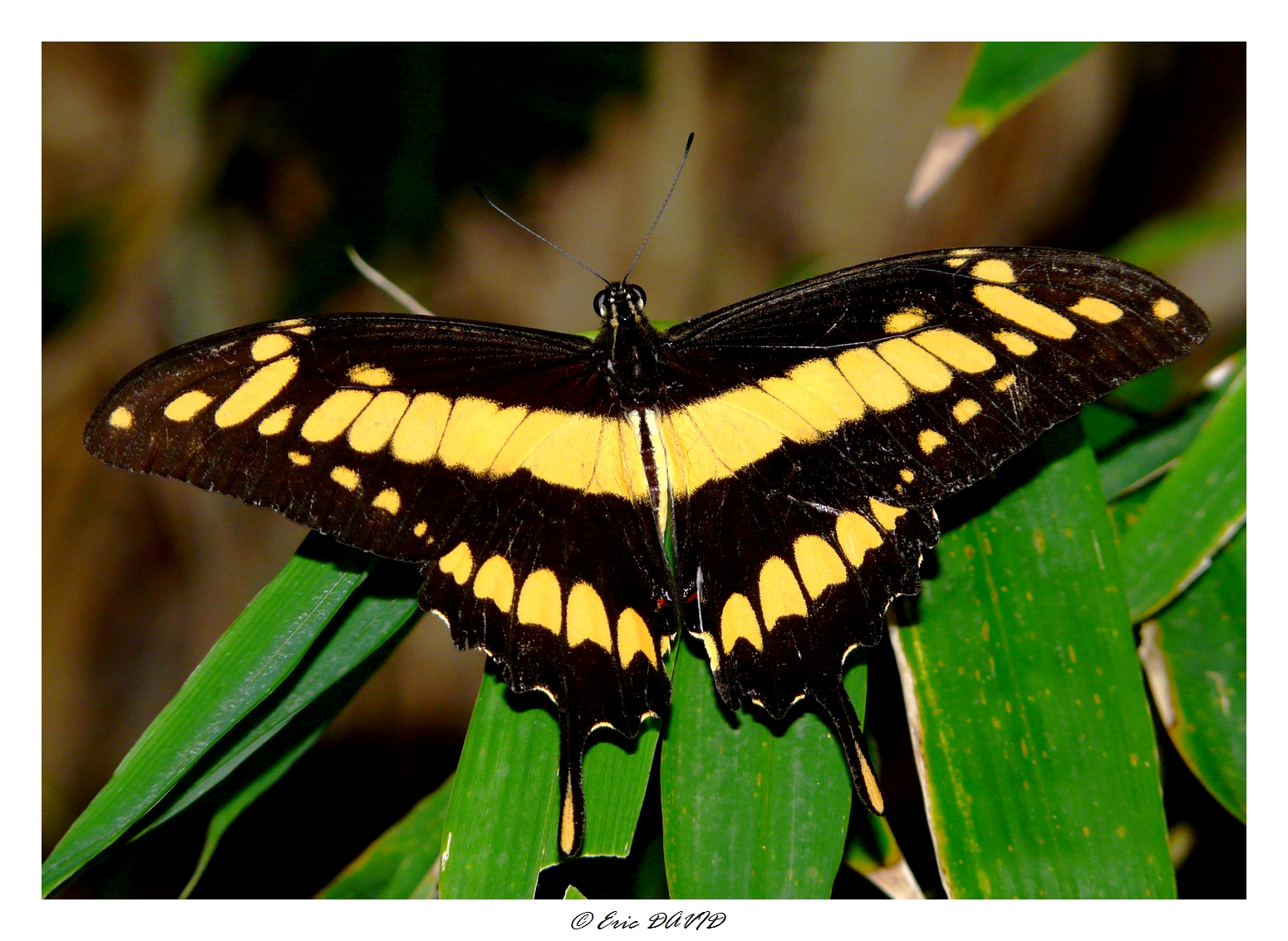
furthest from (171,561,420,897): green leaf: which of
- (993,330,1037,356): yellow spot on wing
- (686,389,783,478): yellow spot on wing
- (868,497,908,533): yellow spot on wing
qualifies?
(993,330,1037,356): yellow spot on wing

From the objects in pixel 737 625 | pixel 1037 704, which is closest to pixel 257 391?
pixel 737 625

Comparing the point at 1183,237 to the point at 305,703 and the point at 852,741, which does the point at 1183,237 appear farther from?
the point at 305,703

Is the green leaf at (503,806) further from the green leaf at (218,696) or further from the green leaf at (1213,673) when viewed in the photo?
the green leaf at (1213,673)

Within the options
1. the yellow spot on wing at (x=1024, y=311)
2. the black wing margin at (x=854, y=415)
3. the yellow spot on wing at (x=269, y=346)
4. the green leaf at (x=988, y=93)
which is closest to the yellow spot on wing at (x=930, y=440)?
the black wing margin at (x=854, y=415)

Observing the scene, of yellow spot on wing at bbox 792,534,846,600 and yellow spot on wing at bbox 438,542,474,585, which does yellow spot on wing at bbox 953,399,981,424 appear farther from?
yellow spot on wing at bbox 438,542,474,585

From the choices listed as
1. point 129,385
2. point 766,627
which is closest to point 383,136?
point 129,385

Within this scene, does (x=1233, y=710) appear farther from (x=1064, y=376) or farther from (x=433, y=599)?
(x=433, y=599)
